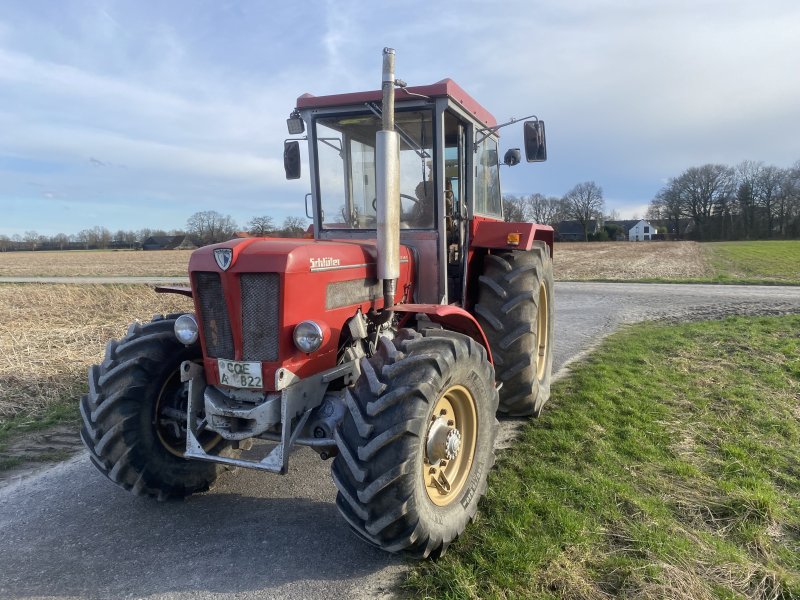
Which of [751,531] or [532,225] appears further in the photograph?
[532,225]

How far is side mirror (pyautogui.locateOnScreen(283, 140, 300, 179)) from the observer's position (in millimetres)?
4535

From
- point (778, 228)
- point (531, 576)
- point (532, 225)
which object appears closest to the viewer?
point (531, 576)

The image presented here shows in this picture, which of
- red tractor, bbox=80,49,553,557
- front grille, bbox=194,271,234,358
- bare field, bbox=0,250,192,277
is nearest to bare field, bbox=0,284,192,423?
red tractor, bbox=80,49,553,557

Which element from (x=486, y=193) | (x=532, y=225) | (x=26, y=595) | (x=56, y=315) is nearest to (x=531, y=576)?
(x=26, y=595)

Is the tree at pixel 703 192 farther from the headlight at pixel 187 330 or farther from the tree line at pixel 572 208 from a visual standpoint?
the headlight at pixel 187 330

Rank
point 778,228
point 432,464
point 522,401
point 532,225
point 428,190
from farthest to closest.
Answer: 1. point 778,228
2. point 532,225
3. point 522,401
4. point 428,190
5. point 432,464

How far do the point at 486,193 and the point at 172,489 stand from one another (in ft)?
11.5

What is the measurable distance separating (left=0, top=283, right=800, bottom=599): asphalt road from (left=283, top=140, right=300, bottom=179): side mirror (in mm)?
2256

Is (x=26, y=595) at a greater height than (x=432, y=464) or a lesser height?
lesser

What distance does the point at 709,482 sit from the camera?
366 centimetres

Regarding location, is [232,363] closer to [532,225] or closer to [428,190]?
[428,190]

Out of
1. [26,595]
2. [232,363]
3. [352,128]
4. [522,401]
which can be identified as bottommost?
[26,595]

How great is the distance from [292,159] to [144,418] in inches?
90.5

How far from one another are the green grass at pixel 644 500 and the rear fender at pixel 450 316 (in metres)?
0.99
